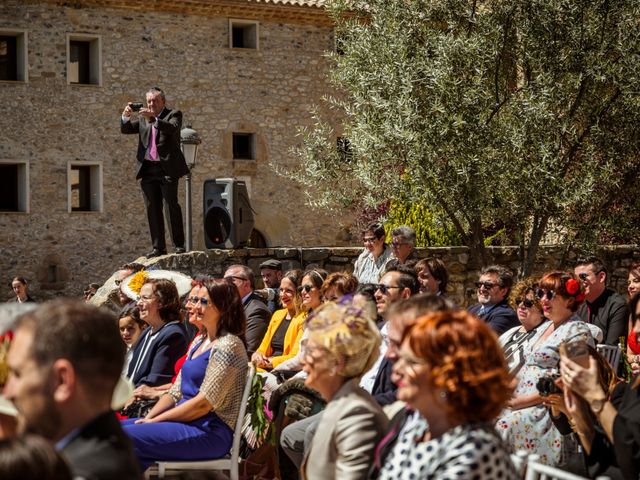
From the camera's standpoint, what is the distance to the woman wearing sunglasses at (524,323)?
6008 mm

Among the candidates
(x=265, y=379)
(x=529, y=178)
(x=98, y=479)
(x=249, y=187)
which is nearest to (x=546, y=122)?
(x=529, y=178)

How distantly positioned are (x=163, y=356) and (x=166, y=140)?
7.82 meters

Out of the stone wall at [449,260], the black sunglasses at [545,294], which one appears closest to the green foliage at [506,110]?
the stone wall at [449,260]

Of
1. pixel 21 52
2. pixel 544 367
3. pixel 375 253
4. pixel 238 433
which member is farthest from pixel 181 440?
pixel 21 52

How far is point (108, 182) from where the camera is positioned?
24.5 meters

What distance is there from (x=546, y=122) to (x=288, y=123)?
1448 centimetres

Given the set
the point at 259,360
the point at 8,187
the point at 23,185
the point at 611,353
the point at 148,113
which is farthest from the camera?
the point at 8,187

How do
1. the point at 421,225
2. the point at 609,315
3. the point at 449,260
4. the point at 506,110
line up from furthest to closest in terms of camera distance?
the point at 421,225
the point at 449,260
the point at 506,110
the point at 609,315

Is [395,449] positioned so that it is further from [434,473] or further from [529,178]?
[529,178]

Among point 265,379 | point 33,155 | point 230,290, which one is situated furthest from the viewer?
point 33,155

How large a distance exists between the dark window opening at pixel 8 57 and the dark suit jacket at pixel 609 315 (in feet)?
62.0

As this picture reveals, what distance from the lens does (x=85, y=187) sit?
24.7m

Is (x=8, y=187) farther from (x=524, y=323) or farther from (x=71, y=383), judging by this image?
(x=71, y=383)

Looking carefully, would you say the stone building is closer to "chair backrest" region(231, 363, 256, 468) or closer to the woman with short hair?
the woman with short hair
